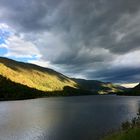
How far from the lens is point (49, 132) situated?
62.3 m

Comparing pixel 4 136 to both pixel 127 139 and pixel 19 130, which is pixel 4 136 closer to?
pixel 19 130

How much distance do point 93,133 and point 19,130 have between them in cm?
2233

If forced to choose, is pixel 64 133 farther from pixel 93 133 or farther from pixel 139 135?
pixel 139 135

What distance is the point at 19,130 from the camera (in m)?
67.4

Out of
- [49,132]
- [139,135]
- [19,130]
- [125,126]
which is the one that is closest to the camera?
[139,135]

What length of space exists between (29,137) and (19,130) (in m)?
10.6

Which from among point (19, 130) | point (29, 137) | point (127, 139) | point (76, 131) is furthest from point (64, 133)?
point (127, 139)

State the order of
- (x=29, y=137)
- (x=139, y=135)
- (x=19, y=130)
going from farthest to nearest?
(x=19, y=130) → (x=29, y=137) → (x=139, y=135)

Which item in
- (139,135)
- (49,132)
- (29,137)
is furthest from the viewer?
(49,132)

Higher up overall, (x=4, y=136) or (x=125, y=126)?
(x=125, y=126)

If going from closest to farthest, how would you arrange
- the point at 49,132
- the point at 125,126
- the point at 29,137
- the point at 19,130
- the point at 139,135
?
1. the point at 139,135
2. the point at 125,126
3. the point at 29,137
4. the point at 49,132
5. the point at 19,130

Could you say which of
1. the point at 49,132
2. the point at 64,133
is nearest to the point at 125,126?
the point at 64,133

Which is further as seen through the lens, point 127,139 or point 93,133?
point 93,133

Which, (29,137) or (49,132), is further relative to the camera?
(49,132)
